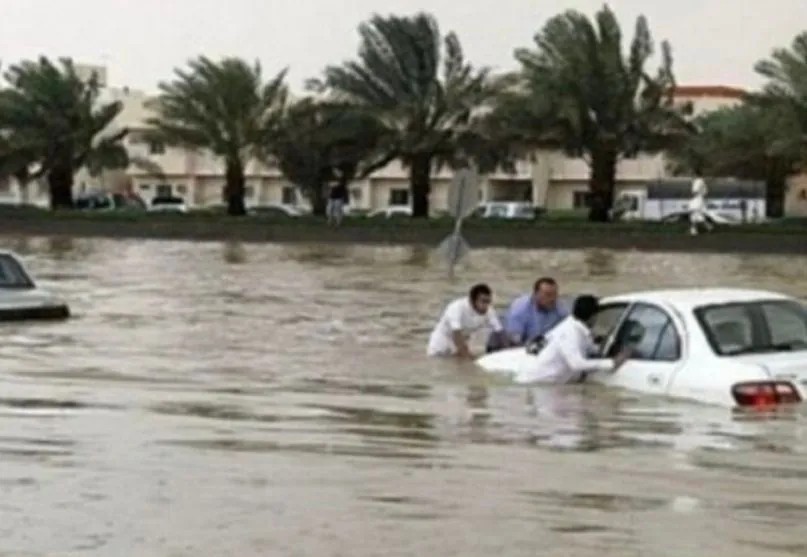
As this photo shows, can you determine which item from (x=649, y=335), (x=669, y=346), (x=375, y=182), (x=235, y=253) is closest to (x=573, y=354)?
(x=649, y=335)

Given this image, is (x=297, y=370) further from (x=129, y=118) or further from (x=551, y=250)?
(x=129, y=118)

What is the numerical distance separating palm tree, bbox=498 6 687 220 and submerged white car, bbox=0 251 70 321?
37689mm

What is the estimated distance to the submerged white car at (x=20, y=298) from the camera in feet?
84.4

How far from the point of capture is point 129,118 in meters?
114

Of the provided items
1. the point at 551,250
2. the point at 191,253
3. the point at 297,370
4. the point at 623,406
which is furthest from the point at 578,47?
the point at 623,406

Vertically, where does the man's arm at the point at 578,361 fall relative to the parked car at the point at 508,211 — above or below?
above

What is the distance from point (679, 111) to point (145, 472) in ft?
183

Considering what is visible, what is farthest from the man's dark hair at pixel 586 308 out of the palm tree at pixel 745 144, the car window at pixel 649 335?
the palm tree at pixel 745 144

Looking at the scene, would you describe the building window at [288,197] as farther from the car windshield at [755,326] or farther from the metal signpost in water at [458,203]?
the car windshield at [755,326]

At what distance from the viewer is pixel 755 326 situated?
1426 centimetres

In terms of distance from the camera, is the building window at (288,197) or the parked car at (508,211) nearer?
the parked car at (508,211)

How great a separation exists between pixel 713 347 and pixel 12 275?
14239 mm

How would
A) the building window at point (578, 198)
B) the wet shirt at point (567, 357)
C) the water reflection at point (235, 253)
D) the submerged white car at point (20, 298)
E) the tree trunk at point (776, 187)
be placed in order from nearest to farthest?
the wet shirt at point (567, 357) → the submerged white car at point (20, 298) → the water reflection at point (235, 253) → the tree trunk at point (776, 187) → the building window at point (578, 198)

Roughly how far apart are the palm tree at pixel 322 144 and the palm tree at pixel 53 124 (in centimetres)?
676
